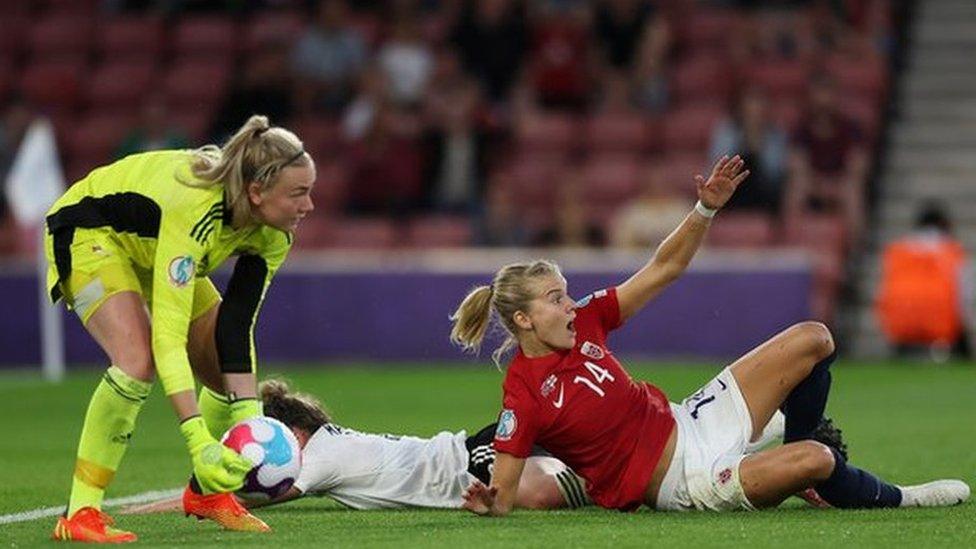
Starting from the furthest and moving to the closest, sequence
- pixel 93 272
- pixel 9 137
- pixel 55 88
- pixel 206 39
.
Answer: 1. pixel 206 39
2. pixel 55 88
3. pixel 9 137
4. pixel 93 272

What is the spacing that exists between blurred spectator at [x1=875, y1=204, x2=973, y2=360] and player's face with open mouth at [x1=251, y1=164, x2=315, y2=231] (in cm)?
1199

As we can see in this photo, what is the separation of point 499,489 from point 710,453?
83 centimetres

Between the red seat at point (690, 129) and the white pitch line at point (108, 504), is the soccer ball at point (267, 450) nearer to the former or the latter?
the white pitch line at point (108, 504)

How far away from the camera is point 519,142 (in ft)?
69.6

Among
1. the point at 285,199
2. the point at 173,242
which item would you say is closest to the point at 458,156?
the point at 285,199

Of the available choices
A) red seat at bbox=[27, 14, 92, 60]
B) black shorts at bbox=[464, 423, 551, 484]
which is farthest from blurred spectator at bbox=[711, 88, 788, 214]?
black shorts at bbox=[464, 423, 551, 484]

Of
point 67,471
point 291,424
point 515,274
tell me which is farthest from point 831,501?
point 67,471

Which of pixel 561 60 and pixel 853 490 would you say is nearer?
pixel 853 490

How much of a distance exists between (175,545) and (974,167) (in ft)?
50.7

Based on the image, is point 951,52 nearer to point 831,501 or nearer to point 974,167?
point 974,167

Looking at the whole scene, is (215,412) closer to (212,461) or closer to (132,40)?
(212,461)

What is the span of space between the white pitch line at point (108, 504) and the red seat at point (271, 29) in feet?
42.6

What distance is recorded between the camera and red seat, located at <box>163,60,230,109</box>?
22.5 meters

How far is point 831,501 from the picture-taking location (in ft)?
28.2
